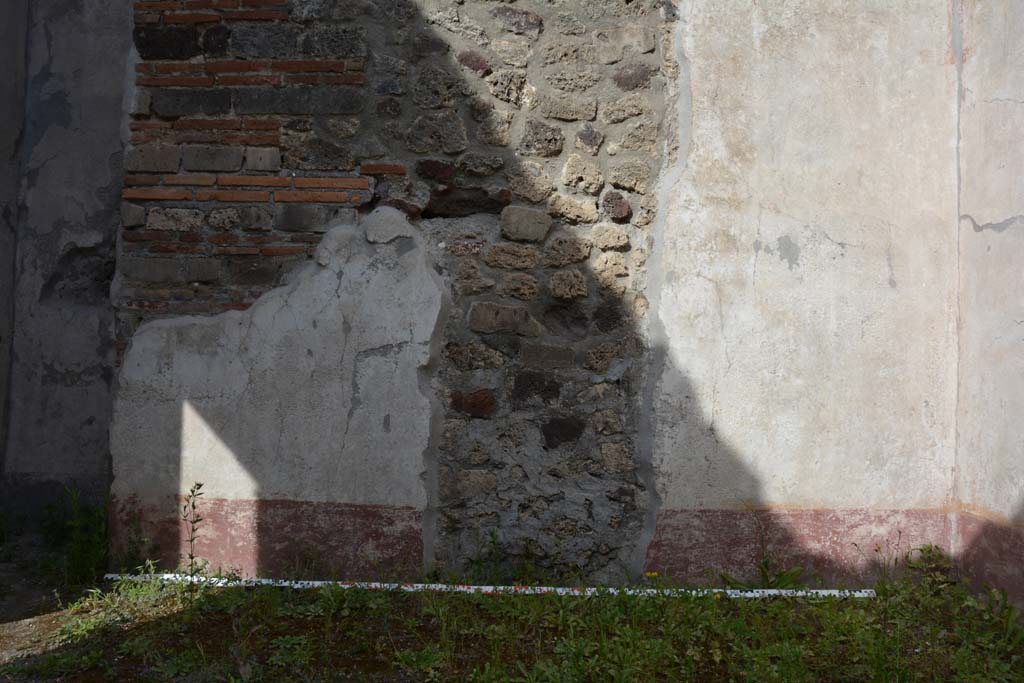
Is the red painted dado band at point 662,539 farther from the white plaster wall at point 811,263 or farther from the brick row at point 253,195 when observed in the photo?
→ the brick row at point 253,195

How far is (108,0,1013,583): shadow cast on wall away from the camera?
10.6 feet

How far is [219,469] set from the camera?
324 cm

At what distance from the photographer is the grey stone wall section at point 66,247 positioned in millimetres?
4453

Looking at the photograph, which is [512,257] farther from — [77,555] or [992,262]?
[77,555]

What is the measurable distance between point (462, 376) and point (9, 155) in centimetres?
329

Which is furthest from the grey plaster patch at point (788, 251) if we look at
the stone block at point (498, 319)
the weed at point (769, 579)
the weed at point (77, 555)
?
the weed at point (77, 555)

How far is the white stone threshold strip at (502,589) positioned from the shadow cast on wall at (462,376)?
9 cm

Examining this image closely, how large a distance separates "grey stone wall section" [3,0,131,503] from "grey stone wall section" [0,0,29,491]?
40 mm

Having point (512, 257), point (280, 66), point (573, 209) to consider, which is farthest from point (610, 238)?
point (280, 66)

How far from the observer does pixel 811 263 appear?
3.34m

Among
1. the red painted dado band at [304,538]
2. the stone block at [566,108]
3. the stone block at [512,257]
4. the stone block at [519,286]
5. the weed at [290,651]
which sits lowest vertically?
the weed at [290,651]

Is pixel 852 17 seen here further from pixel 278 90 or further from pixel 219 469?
pixel 219 469

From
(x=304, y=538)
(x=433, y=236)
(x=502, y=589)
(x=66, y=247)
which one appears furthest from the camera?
(x=66, y=247)

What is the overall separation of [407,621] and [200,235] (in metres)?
1.83
